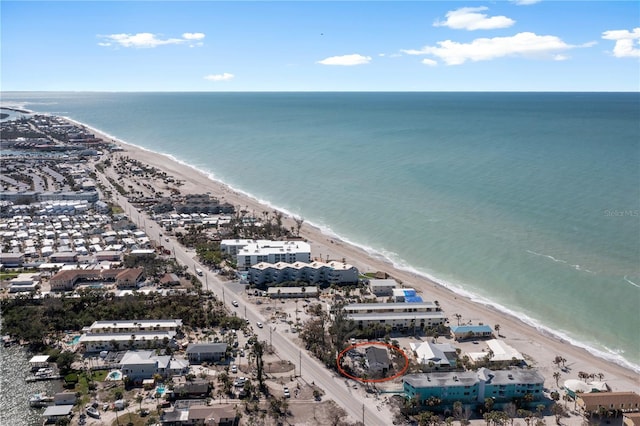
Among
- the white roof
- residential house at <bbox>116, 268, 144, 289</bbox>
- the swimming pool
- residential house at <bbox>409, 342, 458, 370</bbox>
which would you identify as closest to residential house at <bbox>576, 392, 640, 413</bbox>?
residential house at <bbox>409, 342, 458, 370</bbox>

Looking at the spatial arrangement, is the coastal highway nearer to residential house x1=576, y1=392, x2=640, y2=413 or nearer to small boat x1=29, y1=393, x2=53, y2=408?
residential house x1=576, y1=392, x2=640, y2=413

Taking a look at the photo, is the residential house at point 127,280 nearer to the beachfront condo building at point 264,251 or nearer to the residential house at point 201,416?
the beachfront condo building at point 264,251

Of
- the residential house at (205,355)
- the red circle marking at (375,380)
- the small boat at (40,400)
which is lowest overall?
the small boat at (40,400)

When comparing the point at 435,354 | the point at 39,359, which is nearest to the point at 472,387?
the point at 435,354

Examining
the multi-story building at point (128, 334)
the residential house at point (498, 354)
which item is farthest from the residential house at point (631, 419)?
the multi-story building at point (128, 334)

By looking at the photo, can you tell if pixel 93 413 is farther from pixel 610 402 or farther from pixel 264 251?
pixel 610 402
